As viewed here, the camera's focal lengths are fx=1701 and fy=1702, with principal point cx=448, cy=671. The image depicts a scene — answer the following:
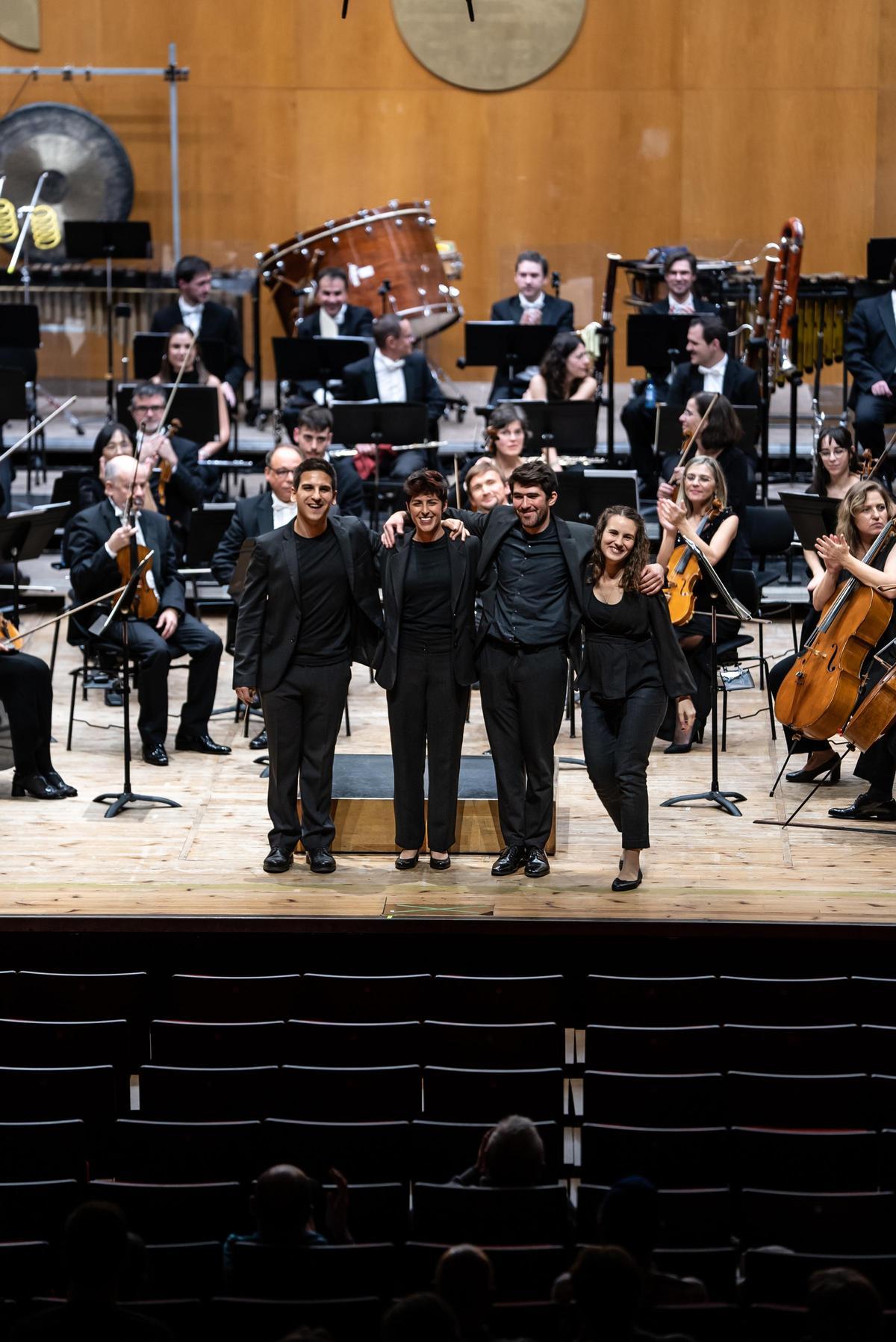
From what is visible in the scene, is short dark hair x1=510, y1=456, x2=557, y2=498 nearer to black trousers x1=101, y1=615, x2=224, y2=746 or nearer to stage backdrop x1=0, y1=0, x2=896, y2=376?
black trousers x1=101, y1=615, x2=224, y2=746

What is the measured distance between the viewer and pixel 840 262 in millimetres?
13359

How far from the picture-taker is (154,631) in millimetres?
7582

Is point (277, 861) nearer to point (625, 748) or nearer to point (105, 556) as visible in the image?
point (625, 748)

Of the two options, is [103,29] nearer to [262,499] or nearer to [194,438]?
[194,438]

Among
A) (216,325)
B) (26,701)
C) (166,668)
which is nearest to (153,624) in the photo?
(166,668)

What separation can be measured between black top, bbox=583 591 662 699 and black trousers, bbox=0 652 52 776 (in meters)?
2.35

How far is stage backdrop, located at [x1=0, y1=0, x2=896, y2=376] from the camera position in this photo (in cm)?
1325

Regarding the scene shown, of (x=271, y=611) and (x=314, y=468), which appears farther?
(x=271, y=611)

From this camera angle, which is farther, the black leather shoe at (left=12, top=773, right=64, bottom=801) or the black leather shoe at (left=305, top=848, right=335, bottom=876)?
the black leather shoe at (left=12, top=773, right=64, bottom=801)

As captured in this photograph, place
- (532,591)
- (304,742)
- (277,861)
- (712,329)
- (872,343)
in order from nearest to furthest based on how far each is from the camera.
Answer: (532,591) → (304,742) → (277,861) → (712,329) → (872,343)

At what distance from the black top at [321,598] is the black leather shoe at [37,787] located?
1.59m

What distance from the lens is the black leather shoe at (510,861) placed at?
20.1 ft

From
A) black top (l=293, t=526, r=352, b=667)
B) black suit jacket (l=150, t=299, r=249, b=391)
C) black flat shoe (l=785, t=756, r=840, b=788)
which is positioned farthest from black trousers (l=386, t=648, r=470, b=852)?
black suit jacket (l=150, t=299, r=249, b=391)

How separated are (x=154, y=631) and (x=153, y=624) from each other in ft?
0.31
